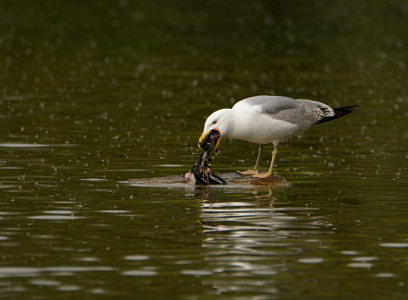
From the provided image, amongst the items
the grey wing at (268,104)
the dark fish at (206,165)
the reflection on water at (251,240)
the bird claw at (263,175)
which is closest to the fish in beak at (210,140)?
the dark fish at (206,165)

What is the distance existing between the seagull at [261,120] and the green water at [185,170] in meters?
0.90

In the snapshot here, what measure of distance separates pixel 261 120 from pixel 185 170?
2.36 m

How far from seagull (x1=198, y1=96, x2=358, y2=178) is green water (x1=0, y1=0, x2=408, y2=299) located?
0.90m

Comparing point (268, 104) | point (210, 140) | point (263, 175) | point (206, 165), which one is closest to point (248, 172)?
point (263, 175)

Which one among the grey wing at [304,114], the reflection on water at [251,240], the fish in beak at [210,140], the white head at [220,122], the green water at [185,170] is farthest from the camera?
the grey wing at [304,114]

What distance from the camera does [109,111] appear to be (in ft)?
83.2

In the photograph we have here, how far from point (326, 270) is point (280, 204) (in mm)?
3855

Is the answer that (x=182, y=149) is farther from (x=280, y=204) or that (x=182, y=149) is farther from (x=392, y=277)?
(x=392, y=277)

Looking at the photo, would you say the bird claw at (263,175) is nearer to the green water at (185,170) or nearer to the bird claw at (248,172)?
the bird claw at (248,172)

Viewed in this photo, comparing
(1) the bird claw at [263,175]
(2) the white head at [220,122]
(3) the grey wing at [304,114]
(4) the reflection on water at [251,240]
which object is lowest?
(4) the reflection on water at [251,240]

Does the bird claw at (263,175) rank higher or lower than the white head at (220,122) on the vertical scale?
lower

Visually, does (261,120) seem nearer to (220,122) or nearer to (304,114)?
(220,122)

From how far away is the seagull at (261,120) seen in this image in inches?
641

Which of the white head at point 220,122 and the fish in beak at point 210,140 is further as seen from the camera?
the fish in beak at point 210,140
